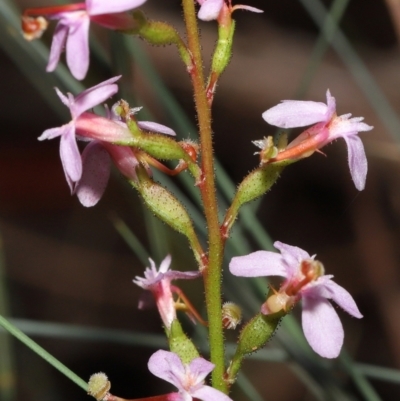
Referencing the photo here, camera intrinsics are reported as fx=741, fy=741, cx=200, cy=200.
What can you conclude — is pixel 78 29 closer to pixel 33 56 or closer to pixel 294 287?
pixel 294 287

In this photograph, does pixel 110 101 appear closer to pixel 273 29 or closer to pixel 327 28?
pixel 327 28

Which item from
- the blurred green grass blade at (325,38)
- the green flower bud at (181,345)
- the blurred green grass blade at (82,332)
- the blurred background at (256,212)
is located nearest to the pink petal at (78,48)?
the green flower bud at (181,345)

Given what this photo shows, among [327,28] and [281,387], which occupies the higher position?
[327,28]

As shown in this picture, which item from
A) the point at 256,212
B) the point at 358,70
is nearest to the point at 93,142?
the point at 358,70

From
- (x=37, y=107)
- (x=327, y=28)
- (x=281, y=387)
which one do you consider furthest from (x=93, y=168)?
(x=37, y=107)

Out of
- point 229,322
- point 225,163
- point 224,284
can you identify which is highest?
point 225,163

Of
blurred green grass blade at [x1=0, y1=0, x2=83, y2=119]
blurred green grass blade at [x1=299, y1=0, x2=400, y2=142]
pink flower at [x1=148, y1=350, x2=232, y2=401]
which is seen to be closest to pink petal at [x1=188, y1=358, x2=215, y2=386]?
pink flower at [x1=148, y1=350, x2=232, y2=401]

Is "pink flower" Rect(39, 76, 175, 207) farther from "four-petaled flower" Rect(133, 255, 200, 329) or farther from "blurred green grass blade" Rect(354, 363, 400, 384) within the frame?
"blurred green grass blade" Rect(354, 363, 400, 384)

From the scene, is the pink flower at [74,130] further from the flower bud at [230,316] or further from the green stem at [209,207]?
the flower bud at [230,316]

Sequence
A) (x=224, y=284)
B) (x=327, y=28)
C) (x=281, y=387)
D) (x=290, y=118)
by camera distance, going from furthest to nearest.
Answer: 1. (x=281, y=387)
2. (x=327, y=28)
3. (x=224, y=284)
4. (x=290, y=118)
